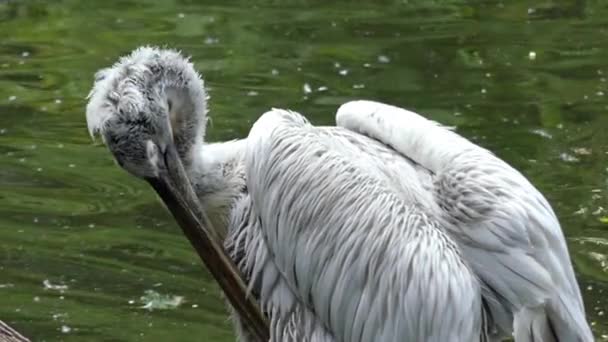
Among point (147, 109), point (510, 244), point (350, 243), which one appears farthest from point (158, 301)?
point (510, 244)

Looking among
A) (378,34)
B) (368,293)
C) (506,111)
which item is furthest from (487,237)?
(378,34)

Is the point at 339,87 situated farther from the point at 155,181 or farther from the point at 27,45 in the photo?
the point at 155,181

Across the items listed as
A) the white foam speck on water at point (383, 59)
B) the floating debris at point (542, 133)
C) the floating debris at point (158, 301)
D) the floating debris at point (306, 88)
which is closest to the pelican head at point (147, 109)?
the floating debris at point (158, 301)

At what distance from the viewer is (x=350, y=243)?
491 centimetres

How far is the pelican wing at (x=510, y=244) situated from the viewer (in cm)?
462

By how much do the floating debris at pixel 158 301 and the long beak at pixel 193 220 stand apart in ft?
6.32

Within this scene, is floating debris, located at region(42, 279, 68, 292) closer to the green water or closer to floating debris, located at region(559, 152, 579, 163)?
the green water

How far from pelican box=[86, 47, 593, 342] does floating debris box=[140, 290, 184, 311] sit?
1.64m

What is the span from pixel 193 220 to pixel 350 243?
624mm

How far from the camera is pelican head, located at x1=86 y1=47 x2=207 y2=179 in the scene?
5.05 meters

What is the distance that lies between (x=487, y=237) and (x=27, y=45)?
282 inches

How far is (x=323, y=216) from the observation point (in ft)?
16.3

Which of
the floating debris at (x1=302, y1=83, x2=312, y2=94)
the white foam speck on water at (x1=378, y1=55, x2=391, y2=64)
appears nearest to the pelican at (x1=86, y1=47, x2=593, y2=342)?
the floating debris at (x1=302, y1=83, x2=312, y2=94)

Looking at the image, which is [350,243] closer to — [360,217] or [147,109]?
[360,217]
